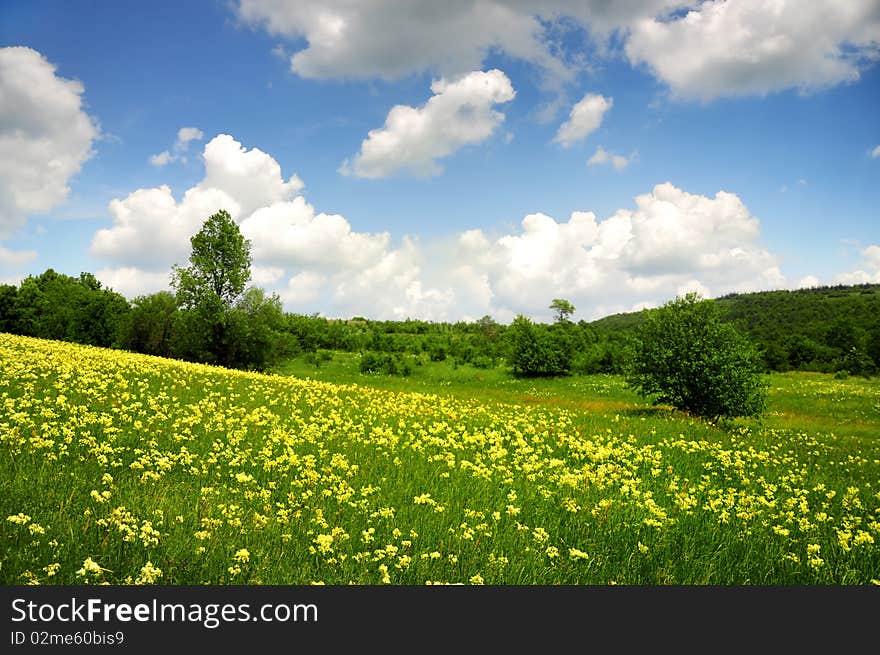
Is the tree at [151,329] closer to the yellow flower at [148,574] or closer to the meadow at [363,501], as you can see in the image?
the meadow at [363,501]

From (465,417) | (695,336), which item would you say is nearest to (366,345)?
(695,336)

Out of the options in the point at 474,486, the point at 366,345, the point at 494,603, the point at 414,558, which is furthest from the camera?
the point at 366,345

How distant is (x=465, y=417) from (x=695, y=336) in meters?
16.2

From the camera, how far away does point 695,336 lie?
26.1 m

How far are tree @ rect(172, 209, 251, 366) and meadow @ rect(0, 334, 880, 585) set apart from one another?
27.0 m

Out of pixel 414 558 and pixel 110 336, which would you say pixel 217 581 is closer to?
pixel 414 558

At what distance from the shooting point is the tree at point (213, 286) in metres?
41.3

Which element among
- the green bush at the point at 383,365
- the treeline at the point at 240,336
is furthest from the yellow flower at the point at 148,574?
the green bush at the point at 383,365

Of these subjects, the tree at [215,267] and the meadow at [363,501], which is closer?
the meadow at [363,501]

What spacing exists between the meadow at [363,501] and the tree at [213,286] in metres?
27.0

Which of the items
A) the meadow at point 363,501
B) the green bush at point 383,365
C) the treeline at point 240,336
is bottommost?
the meadow at point 363,501

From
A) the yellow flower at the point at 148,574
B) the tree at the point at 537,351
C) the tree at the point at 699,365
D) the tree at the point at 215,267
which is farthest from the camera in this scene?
the tree at the point at 537,351

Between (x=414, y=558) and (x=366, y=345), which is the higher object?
(x=366, y=345)

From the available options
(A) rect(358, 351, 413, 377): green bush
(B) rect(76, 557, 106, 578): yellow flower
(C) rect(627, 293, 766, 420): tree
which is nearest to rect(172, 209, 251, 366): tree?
(A) rect(358, 351, 413, 377): green bush
